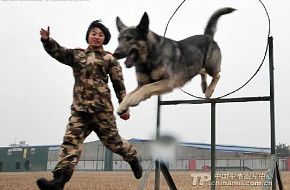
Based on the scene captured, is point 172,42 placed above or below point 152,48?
above

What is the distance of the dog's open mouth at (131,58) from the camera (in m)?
4.02

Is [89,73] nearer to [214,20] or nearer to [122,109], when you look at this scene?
[122,109]

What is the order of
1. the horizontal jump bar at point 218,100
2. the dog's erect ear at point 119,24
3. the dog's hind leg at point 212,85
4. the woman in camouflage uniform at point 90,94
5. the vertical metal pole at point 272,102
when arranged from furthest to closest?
1. the dog's hind leg at point 212,85
2. the horizontal jump bar at point 218,100
3. the vertical metal pole at point 272,102
4. the dog's erect ear at point 119,24
5. the woman in camouflage uniform at point 90,94

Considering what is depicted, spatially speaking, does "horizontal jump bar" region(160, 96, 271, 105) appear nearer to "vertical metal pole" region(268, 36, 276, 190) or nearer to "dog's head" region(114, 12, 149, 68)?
"vertical metal pole" region(268, 36, 276, 190)

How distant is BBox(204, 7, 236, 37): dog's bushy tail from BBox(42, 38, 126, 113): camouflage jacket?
9.13 ft

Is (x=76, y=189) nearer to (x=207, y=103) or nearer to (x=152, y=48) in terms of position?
(x=207, y=103)

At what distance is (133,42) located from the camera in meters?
4.17

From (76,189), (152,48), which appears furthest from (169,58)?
(76,189)

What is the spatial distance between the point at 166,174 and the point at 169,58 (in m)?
2.25

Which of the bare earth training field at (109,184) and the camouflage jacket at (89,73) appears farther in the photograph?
the bare earth training field at (109,184)

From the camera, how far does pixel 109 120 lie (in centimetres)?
409

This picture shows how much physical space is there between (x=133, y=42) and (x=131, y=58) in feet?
0.67

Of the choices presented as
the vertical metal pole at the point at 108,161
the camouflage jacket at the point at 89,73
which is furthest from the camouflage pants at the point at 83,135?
the vertical metal pole at the point at 108,161

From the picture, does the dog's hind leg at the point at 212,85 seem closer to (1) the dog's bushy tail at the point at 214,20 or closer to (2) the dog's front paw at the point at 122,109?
(1) the dog's bushy tail at the point at 214,20
